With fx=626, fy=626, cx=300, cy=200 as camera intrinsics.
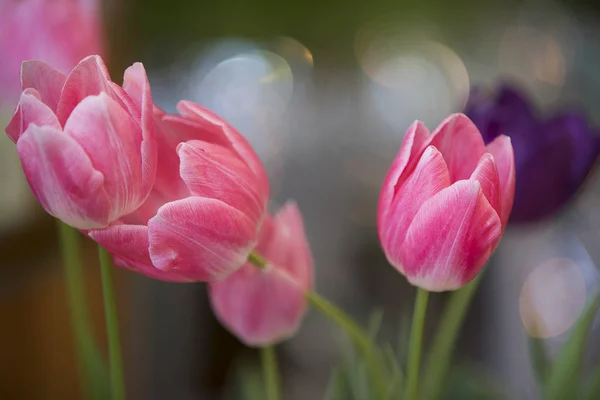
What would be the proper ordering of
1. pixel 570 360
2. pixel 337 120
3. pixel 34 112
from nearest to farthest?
pixel 34 112 < pixel 570 360 < pixel 337 120

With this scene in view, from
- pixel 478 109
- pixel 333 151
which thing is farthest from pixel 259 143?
pixel 478 109

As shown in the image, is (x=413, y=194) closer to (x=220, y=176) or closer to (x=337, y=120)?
(x=220, y=176)

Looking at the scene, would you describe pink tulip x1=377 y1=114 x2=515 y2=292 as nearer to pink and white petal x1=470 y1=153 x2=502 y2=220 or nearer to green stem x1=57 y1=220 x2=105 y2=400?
pink and white petal x1=470 y1=153 x2=502 y2=220

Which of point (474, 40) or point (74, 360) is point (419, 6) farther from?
point (74, 360)

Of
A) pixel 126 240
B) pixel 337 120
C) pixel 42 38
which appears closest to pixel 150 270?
pixel 126 240

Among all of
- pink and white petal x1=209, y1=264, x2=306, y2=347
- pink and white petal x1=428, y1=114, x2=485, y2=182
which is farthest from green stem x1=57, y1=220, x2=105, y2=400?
pink and white petal x1=428, y1=114, x2=485, y2=182

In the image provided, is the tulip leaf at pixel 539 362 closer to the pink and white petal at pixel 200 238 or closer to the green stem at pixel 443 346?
the green stem at pixel 443 346

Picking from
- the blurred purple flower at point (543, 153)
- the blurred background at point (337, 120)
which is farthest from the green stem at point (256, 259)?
the blurred background at point (337, 120)

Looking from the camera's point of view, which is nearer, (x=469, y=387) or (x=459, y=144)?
(x=459, y=144)
